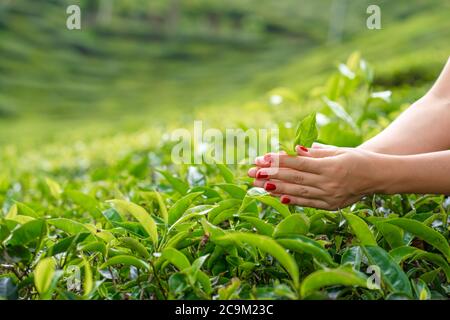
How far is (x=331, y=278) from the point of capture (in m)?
0.97

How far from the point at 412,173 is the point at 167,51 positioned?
25.8 m

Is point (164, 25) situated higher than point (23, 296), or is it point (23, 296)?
point (164, 25)

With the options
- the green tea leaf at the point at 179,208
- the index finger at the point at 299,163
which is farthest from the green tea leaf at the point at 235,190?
the index finger at the point at 299,163

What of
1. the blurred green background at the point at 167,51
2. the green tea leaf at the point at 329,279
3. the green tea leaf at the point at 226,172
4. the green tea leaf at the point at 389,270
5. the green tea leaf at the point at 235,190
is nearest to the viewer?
the green tea leaf at the point at 329,279

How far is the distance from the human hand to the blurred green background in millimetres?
11941

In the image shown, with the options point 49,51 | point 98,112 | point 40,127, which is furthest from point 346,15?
point 40,127

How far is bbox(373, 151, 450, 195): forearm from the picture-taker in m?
1.21

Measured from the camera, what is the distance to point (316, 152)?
1233 millimetres

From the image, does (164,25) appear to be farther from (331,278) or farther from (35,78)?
(331,278)

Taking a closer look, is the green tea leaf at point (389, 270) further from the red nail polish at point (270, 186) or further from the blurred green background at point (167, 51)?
the blurred green background at point (167, 51)

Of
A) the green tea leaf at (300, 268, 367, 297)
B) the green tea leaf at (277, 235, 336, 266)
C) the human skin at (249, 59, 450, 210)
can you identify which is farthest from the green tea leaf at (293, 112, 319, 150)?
the green tea leaf at (300, 268, 367, 297)

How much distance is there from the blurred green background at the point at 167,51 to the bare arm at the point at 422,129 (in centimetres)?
1161

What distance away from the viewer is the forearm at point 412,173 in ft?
3.98

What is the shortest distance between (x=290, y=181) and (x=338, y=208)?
107 mm
